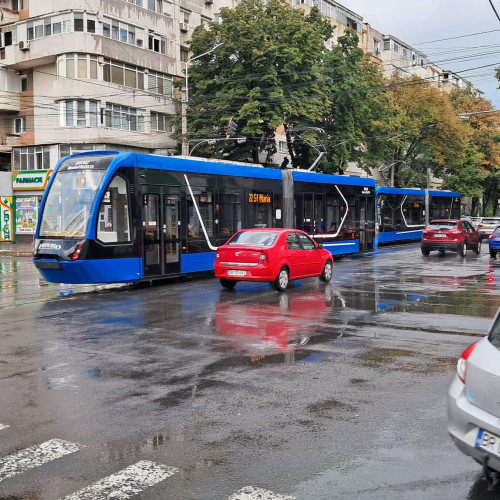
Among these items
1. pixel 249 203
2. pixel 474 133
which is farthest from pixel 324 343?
pixel 474 133

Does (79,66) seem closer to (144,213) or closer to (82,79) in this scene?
(82,79)

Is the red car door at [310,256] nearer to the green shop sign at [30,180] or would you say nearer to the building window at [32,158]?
the green shop sign at [30,180]

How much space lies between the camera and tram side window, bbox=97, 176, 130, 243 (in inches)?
645

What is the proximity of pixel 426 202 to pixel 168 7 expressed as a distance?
2206 centimetres

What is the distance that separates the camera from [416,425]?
5938mm

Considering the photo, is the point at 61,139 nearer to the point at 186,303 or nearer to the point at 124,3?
the point at 124,3

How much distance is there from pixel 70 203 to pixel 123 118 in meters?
26.6

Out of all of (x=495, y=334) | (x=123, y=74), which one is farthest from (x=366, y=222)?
(x=495, y=334)

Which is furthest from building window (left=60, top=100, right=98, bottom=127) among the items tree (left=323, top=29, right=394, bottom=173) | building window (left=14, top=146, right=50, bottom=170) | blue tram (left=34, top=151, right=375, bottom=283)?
blue tram (left=34, top=151, right=375, bottom=283)

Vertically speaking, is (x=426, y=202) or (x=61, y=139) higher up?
(x=61, y=139)

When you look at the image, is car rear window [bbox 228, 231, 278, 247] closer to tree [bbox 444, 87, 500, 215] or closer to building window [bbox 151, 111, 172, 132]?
building window [bbox 151, 111, 172, 132]

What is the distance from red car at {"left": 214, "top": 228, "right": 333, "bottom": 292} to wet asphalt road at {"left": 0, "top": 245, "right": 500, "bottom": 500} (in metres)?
1.68

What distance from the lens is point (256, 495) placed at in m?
4.43

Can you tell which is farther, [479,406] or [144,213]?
[144,213]
